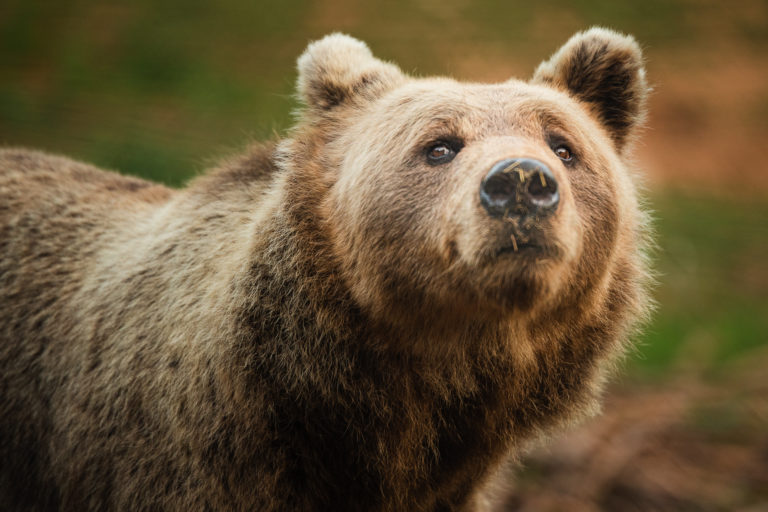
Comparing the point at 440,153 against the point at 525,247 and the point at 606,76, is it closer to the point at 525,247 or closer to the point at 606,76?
the point at 525,247

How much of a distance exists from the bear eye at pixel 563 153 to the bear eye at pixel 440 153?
17.7 inches

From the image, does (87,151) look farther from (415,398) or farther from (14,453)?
(415,398)

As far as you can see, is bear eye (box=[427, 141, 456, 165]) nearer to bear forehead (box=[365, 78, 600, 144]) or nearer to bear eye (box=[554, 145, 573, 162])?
bear forehead (box=[365, 78, 600, 144])

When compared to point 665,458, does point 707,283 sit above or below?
above

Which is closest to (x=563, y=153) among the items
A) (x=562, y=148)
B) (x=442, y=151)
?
(x=562, y=148)

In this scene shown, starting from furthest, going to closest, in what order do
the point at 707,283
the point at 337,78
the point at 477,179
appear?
1. the point at 707,283
2. the point at 337,78
3. the point at 477,179

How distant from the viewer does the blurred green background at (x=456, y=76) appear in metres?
10.0

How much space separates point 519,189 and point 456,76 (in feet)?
35.8

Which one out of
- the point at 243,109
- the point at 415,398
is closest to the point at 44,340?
the point at 415,398

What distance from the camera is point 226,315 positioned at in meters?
3.43

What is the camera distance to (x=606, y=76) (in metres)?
3.98

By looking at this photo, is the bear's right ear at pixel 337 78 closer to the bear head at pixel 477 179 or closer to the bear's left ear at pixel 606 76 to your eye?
the bear head at pixel 477 179

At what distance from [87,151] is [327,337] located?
7787 mm

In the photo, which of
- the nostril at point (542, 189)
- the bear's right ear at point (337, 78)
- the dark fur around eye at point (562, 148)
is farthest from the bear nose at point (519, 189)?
the bear's right ear at point (337, 78)
